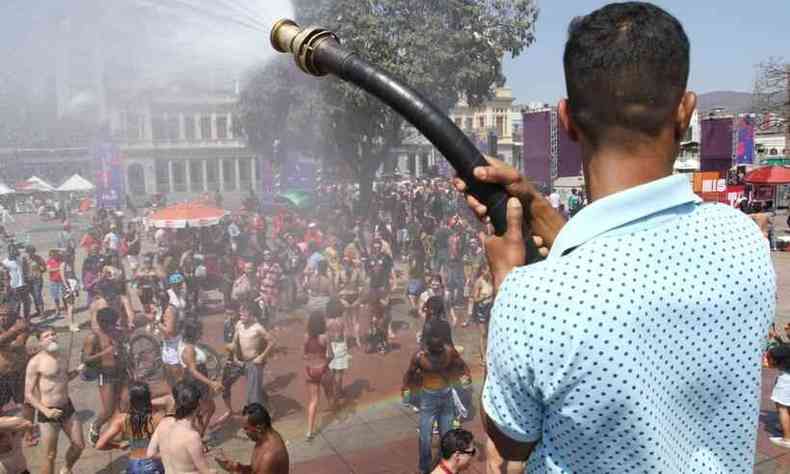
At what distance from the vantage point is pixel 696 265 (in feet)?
3.84

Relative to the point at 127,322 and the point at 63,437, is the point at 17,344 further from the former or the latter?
the point at 127,322

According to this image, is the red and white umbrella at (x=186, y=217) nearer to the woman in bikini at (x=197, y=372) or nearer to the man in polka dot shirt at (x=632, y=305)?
the woman in bikini at (x=197, y=372)

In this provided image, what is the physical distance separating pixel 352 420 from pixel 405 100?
6.76 m

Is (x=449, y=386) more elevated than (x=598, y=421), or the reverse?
(x=598, y=421)

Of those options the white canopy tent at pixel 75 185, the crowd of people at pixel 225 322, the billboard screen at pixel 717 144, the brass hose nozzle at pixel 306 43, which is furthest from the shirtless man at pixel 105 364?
the white canopy tent at pixel 75 185

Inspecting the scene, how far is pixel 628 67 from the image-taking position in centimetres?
121

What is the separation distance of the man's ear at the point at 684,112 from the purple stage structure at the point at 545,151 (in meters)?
25.7

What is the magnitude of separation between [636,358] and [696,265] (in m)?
0.21

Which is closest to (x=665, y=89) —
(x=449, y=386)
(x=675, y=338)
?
(x=675, y=338)

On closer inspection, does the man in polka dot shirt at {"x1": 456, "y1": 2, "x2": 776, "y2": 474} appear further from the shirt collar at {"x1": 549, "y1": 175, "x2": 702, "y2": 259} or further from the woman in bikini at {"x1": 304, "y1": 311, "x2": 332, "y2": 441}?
the woman in bikini at {"x1": 304, "y1": 311, "x2": 332, "y2": 441}

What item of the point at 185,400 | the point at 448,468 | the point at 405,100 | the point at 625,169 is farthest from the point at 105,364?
the point at 625,169

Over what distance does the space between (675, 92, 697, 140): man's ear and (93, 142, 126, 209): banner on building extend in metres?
26.5

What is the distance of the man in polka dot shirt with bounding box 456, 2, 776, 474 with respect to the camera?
3.62 feet

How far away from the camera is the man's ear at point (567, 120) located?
4.36ft
